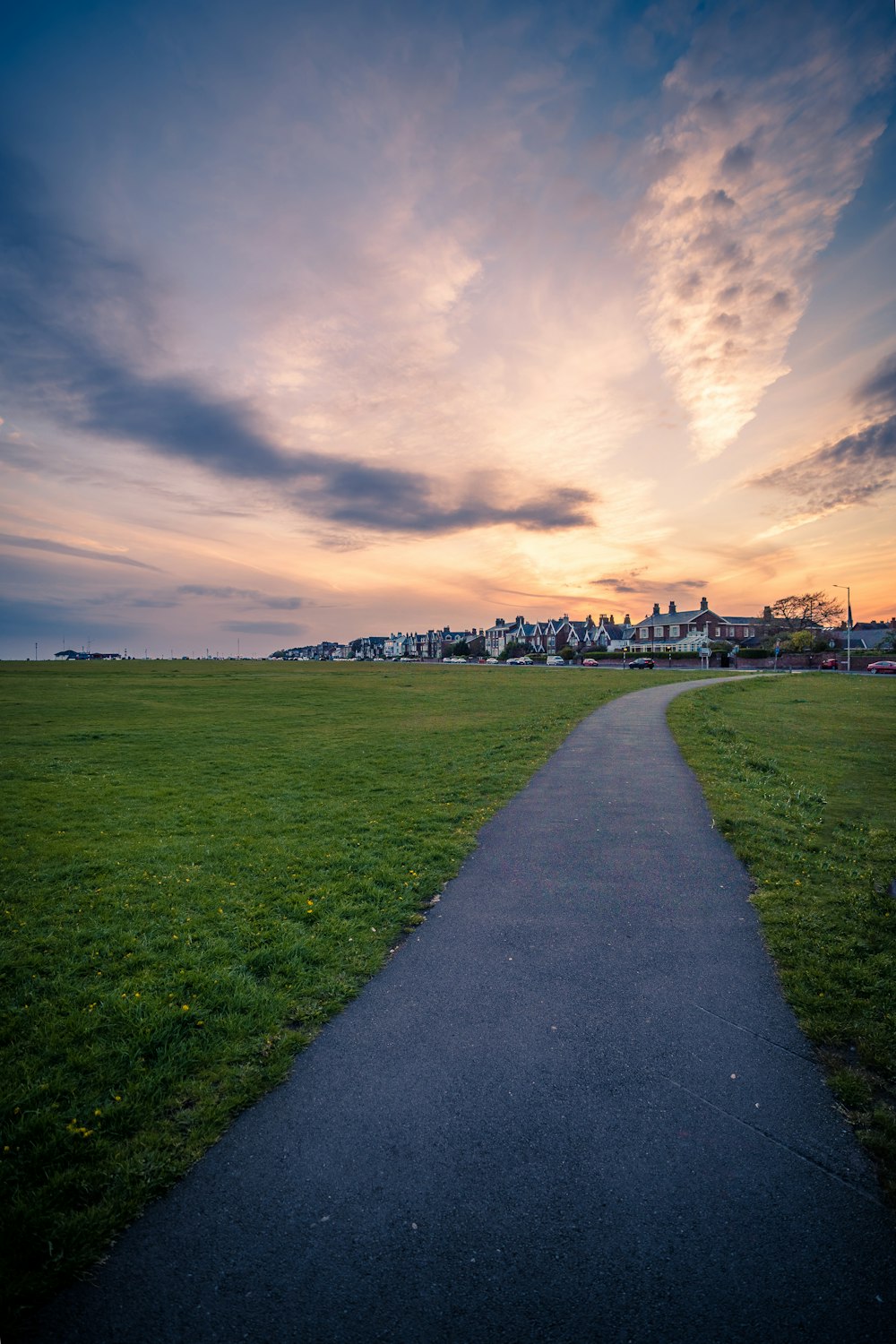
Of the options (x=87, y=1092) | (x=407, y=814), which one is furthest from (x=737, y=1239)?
(x=407, y=814)

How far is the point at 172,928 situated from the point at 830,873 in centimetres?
958

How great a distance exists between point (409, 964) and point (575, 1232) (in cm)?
327

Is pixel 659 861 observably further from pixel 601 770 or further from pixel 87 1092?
pixel 87 1092

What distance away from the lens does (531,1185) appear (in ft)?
12.1

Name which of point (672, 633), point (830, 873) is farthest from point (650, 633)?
point (830, 873)

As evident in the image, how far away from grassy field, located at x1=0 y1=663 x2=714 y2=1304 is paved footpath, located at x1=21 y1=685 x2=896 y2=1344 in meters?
0.46

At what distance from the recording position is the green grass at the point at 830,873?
16.0 feet

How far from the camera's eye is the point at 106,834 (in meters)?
11.4

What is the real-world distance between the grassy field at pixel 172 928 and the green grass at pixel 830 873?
4396mm

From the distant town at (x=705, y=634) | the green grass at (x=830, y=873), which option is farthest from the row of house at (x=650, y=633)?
the green grass at (x=830, y=873)

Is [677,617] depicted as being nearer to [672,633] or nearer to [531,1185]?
[672,633]

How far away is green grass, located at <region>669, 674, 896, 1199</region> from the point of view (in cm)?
487

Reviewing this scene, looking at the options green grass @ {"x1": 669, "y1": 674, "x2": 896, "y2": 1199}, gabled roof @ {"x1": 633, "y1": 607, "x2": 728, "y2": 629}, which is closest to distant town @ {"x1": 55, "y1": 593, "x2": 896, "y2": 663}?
gabled roof @ {"x1": 633, "y1": 607, "x2": 728, "y2": 629}

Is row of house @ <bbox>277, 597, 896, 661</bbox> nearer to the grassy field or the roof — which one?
the roof
